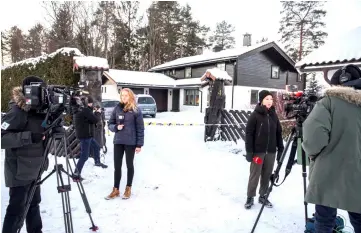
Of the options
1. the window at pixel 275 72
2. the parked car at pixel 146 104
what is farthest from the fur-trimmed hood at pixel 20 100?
the window at pixel 275 72

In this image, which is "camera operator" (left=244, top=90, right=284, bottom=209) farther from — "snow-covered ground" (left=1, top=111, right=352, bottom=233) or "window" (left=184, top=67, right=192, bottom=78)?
"window" (left=184, top=67, right=192, bottom=78)

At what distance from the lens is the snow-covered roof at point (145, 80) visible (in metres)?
24.8

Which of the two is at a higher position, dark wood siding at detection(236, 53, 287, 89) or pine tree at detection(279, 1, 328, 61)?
pine tree at detection(279, 1, 328, 61)

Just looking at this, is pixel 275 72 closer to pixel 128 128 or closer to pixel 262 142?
pixel 262 142

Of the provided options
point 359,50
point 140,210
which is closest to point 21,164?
point 140,210

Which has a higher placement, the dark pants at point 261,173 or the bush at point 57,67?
the bush at point 57,67

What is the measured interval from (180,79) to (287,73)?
11.2 metres

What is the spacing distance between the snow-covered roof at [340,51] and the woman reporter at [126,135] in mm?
5448

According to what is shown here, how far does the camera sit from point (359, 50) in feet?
21.7

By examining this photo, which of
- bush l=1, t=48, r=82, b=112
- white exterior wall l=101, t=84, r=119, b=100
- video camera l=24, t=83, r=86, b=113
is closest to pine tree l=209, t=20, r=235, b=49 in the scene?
white exterior wall l=101, t=84, r=119, b=100

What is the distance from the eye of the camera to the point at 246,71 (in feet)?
79.6

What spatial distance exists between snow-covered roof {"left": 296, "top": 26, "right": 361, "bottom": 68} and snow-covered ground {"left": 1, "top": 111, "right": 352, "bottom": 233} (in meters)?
3.04

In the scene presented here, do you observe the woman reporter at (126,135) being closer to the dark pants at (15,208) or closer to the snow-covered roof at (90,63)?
the dark pants at (15,208)

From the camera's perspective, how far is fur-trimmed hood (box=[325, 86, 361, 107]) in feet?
7.41
